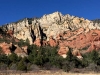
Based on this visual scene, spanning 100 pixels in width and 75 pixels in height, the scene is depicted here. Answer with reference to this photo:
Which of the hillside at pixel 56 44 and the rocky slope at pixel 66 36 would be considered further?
the rocky slope at pixel 66 36

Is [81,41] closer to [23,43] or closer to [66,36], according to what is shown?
[66,36]

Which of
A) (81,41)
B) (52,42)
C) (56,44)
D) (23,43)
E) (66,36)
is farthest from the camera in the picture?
(66,36)

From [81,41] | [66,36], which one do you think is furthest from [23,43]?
[81,41]

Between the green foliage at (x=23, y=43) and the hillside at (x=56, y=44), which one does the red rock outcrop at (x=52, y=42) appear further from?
the green foliage at (x=23, y=43)

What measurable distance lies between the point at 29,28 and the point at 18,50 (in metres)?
45.3

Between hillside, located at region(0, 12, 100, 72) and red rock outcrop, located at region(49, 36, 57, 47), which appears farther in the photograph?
red rock outcrop, located at region(49, 36, 57, 47)

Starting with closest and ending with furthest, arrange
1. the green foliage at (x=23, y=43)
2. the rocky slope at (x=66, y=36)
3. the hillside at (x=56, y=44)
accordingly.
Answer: the hillside at (x=56, y=44) → the rocky slope at (x=66, y=36) → the green foliage at (x=23, y=43)

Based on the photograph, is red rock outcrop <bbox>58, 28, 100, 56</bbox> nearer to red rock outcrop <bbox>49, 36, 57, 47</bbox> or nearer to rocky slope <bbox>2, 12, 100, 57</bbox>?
rocky slope <bbox>2, 12, 100, 57</bbox>

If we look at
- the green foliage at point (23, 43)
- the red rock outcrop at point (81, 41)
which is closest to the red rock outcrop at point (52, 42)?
the red rock outcrop at point (81, 41)

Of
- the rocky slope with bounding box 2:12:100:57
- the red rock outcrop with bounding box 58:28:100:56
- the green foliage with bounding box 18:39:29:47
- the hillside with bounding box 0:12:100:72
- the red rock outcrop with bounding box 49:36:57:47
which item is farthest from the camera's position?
the green foliage with bounding box 18:39:29:47

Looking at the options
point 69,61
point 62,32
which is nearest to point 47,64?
point 69,61

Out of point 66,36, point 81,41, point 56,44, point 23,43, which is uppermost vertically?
point 66,36

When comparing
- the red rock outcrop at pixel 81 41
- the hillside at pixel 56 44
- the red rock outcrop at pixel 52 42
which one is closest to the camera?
the hillside at pixel 56 44

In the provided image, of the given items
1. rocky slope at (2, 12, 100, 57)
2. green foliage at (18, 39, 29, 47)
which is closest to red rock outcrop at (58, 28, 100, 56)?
rocky slope at (2, 12, 100, 57)
